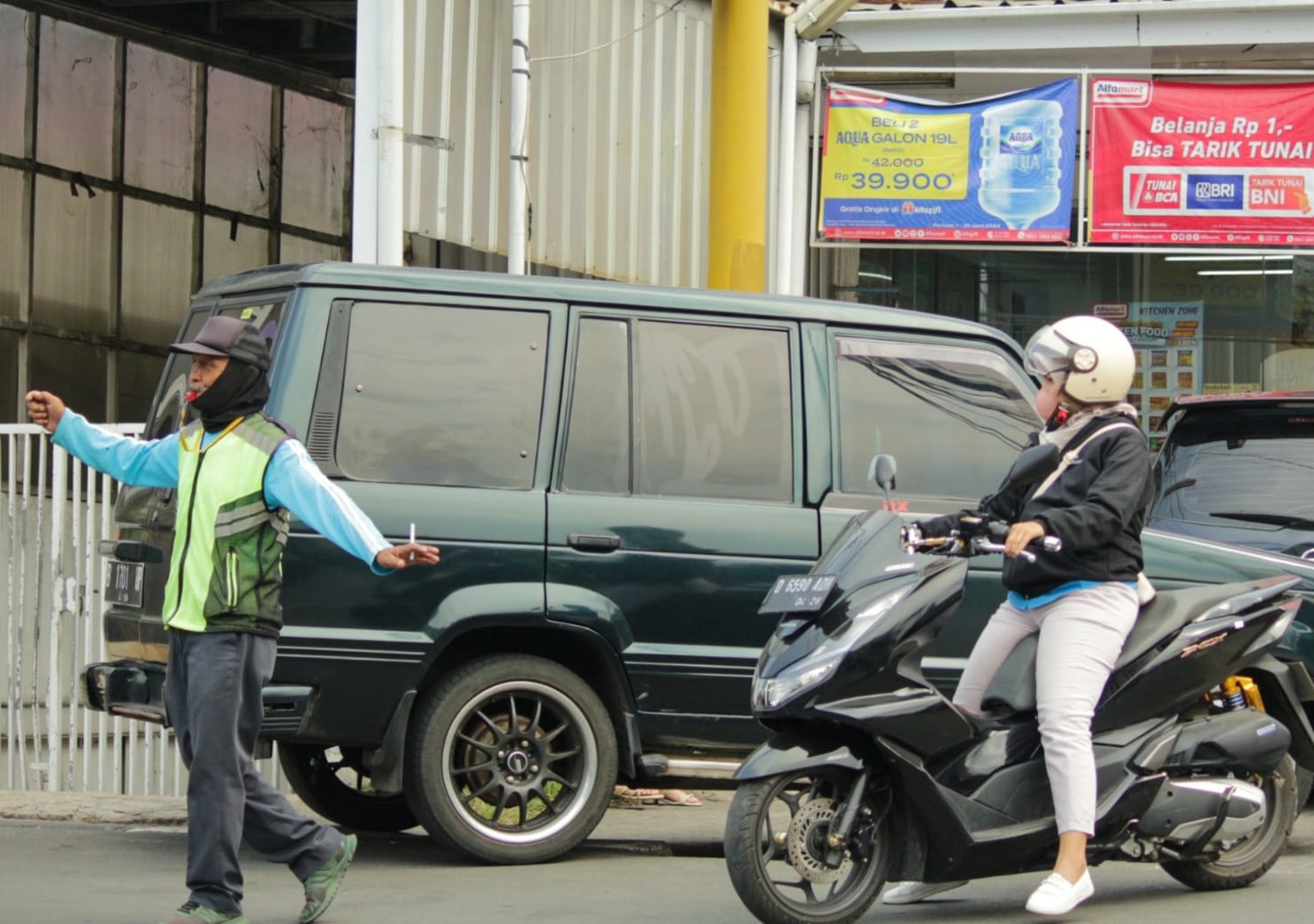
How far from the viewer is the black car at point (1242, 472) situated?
888 centimetres

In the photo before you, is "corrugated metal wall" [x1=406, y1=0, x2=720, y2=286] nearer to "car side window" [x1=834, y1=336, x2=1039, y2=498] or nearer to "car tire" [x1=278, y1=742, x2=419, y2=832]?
"car tire" [x1=278, y1=742, x2=419, y2=832]

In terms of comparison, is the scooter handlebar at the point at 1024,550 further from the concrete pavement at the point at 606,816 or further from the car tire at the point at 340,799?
the car tire at the point at 340,799

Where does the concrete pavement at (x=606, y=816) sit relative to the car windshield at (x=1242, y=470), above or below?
below

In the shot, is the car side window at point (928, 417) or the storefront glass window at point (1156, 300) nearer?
the car side window at point (928, 417)

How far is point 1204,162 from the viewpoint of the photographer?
1339cm

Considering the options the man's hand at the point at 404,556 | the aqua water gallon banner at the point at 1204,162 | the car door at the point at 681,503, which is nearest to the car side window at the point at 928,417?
the car door at the point at 681,503

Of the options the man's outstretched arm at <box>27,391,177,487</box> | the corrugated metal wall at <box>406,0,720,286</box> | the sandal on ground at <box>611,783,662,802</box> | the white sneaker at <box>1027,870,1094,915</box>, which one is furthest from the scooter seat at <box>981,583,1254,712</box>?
the corrugated metal wall at <box>406,0,720,286</box>

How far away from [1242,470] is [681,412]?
10.6ft

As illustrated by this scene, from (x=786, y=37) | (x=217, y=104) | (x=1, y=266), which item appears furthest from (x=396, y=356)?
(x=217, y=104)

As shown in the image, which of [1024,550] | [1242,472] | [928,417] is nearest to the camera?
[1024,550]

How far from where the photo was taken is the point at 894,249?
15422mm

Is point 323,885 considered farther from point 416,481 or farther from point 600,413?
point 600,413

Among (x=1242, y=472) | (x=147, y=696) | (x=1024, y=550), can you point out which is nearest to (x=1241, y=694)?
(x=1024, y=550)

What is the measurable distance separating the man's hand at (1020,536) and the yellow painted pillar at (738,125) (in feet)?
22.0
